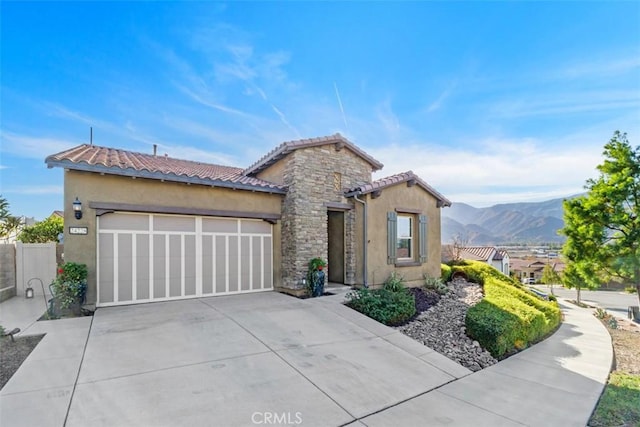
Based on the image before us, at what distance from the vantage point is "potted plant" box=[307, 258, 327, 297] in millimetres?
9938

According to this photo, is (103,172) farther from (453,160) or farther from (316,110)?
(453,160)

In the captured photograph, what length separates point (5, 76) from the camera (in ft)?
26.8

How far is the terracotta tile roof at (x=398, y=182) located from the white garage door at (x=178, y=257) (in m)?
3.74

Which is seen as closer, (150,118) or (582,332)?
(582,332)

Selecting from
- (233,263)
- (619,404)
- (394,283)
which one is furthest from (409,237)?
(619,404)

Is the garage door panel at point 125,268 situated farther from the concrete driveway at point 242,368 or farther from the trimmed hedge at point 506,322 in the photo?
the trimmed hedge at point 506,322

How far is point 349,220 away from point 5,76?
11.2 m

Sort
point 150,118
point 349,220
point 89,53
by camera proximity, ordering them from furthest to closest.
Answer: point 150,118 < point 349,220 < point 89,53

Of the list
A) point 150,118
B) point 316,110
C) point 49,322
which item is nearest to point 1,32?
point 150,118

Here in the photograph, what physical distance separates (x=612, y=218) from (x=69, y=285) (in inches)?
747

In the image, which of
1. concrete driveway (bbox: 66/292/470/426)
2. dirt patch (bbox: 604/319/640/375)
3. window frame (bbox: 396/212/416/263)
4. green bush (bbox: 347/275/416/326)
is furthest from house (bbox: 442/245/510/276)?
concrete driveway (bbox: 66/292/470/426)

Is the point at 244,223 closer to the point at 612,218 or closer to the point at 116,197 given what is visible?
the point at 116,197

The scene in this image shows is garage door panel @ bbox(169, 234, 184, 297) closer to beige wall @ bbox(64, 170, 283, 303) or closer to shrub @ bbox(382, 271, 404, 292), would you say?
beige wall @ bbox(64, 170, 283, 303)

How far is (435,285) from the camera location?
1234 centimetres
